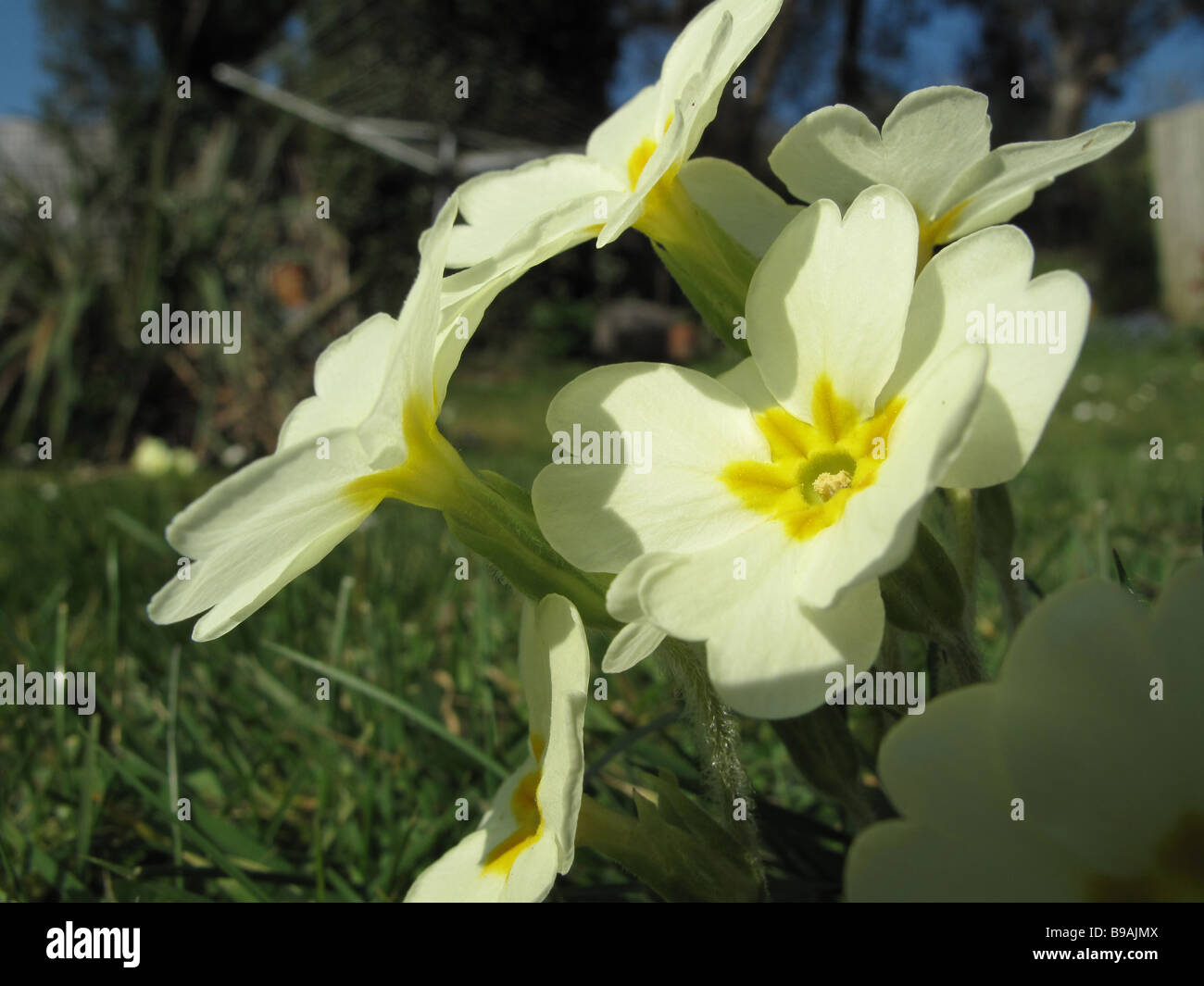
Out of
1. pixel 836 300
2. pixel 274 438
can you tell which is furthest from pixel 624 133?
pixel 274 438

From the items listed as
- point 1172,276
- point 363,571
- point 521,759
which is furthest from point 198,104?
point 521,759

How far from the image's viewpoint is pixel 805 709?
45 centimetres

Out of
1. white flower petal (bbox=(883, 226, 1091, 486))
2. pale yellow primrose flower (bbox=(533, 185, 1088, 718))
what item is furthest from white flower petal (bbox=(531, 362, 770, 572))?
white flower petal (bbox=(883, 226, 1091, 486))

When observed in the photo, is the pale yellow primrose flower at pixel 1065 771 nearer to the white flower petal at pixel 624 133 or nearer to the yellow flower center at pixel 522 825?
the yellow flower center at pixel 522 825

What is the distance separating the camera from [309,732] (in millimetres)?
1251

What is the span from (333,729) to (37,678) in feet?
1.34

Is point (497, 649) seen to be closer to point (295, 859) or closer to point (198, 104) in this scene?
point (295, 859)

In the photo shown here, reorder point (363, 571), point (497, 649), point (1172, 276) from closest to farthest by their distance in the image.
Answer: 1. point (497, 649)
2. point (363, 571)
3. point (1172, 276)

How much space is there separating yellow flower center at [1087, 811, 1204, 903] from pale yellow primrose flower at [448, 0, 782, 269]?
0.39 meters

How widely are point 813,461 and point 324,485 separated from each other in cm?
28

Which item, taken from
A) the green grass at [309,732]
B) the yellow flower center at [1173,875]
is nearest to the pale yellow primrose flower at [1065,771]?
the yellow flower center at [1173,875]

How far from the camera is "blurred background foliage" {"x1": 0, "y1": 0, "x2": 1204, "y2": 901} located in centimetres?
104

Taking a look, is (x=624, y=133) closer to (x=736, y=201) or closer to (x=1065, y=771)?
(x=736, y=201)
